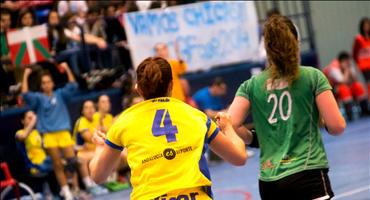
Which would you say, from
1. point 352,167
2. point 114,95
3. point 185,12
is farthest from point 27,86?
point 352,167

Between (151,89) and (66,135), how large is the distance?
8.38m

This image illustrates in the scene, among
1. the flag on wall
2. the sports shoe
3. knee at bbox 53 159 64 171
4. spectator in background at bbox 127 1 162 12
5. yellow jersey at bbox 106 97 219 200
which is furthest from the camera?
spectator in background at bbox 127 1 162 12

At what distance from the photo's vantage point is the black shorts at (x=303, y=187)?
4.26 meters

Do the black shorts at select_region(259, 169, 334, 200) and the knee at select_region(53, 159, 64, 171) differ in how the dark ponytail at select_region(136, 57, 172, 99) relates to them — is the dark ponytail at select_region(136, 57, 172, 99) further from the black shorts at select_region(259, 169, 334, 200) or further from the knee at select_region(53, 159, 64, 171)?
the knee at select_region(53, 159, 64, 171)

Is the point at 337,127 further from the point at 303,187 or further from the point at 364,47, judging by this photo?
the point at 364,47

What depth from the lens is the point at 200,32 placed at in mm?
14562

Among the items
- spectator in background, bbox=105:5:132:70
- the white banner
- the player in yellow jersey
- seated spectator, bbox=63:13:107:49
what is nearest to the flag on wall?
seated spectator, bbox=63:13:107:49

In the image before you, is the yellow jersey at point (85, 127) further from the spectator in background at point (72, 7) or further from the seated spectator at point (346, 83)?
the seated spectator at point (346, 83)

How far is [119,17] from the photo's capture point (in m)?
13.7

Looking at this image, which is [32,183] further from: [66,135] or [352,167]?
[352,167]

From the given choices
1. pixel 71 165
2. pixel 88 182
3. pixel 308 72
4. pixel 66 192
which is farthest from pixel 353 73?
pixel 308 72

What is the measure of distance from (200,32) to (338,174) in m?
5.30

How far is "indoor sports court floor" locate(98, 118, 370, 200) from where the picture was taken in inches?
357

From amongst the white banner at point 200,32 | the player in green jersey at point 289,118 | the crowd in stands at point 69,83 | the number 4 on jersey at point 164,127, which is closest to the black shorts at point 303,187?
the player in green jersey at point 289,118
